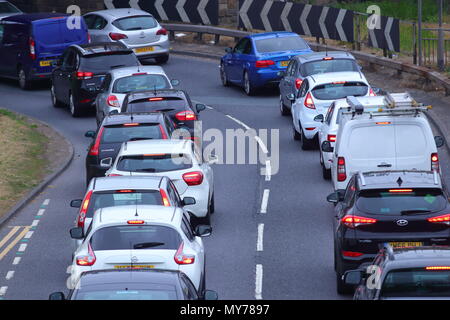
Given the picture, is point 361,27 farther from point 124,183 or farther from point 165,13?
point 124,183

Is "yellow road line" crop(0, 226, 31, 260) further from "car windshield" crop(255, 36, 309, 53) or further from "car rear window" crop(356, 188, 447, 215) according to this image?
"car windshield" crop(255, 36, 309, 53)

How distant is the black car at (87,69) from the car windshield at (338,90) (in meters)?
7.15

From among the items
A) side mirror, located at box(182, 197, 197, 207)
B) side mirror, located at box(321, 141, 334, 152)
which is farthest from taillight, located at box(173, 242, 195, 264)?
side mirror, located at box(321, 141, 334, 152)

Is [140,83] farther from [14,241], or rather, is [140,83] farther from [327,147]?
[14,241]

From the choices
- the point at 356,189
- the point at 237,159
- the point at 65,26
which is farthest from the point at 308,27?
the point at 356,189

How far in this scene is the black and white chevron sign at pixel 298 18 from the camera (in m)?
38.8

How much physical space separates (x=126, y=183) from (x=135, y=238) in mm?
2637

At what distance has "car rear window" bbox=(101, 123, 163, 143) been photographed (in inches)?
856

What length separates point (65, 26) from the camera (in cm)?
3584

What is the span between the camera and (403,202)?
15367mm

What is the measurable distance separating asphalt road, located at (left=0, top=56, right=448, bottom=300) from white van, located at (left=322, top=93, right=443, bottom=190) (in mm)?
1295

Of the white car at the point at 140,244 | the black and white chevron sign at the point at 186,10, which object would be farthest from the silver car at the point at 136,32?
the white car at the point at 140,244

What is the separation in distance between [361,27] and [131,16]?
7.34m

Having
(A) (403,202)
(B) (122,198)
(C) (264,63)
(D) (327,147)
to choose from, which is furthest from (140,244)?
(C) (264,63)
